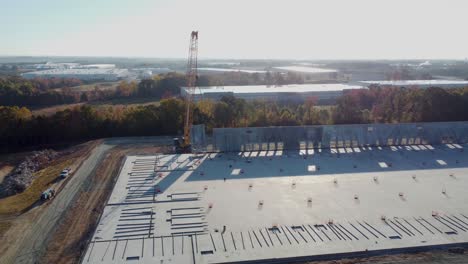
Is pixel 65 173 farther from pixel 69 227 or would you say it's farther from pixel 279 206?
pixel 279 206

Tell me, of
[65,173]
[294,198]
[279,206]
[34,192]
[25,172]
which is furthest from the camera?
[25,172]

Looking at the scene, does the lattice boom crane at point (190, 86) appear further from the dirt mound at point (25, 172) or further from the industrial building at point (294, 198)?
the dirt mound at point (25, 172)

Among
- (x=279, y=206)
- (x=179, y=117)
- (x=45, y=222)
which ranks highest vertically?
(x=179, y=117)

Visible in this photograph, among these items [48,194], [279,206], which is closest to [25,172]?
[48,194]

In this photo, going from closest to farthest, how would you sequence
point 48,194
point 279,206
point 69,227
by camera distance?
point 69,227 → point 279,206 → point 48,194

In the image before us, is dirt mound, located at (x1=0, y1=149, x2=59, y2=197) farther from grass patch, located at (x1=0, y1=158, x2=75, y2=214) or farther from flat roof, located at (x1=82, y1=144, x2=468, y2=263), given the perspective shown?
flat roof, located at (x1=82, y1=144, x2=468, y2=263)

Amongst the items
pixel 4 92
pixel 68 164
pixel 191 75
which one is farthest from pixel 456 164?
pixel 4 92

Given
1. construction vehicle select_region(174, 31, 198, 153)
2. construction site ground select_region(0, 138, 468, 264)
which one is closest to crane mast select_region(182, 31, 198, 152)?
construction vehicle select_region(174, 31, 198, 153)

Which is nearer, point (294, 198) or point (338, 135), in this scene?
point (294, 198)

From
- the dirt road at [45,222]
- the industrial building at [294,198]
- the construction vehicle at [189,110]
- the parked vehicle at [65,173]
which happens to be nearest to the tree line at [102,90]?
the construction vehicle at [189,110]
